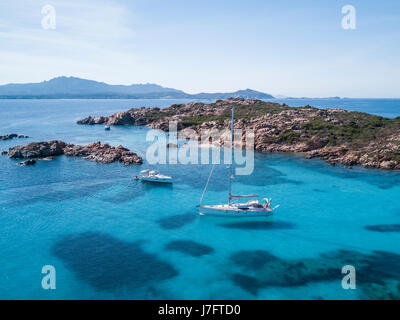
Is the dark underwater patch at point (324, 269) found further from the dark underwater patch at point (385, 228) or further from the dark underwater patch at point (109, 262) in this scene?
the dark underwater patch at point (109, 262)

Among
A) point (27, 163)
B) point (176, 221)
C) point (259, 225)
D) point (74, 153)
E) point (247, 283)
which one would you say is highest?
point (74, 153)

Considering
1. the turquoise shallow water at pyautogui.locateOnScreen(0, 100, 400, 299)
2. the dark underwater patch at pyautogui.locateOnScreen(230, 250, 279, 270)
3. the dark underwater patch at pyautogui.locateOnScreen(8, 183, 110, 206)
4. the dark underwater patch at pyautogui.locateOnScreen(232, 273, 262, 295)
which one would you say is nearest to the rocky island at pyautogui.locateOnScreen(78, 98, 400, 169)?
the turquoise shallow water at pyautogui.locateOnScreen(0, 100, 400, 299)

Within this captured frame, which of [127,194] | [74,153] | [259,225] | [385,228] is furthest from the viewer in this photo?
[74,153]

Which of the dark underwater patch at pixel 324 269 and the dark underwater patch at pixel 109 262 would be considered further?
the dark underwater patch at pixel 109 262

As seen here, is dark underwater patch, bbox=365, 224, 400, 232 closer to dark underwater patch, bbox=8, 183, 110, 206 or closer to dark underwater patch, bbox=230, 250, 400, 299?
dark underwater patch, bbox=230, 250, 400, 299

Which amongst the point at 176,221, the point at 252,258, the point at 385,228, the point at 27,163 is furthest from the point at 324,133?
the point at 27,163

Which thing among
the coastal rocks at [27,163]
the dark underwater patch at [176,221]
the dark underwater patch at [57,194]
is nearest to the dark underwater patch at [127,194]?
the dark underwater patch at [57,194]

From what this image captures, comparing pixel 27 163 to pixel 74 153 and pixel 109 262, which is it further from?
pixel 109 262
